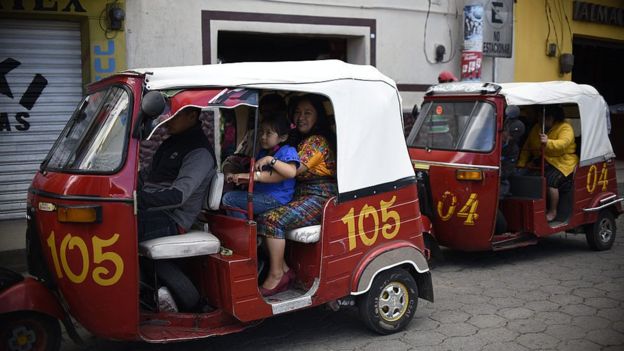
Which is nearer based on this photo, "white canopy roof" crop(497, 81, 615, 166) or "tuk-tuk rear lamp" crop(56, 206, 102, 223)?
"tuk-tuk rear lamp" crop(56, 206, 102, 223)

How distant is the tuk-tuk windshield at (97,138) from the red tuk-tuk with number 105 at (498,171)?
142 inches

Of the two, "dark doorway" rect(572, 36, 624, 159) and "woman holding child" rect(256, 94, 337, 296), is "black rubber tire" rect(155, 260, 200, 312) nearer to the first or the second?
"woman holding child" rect(256, 94, 337, 296)

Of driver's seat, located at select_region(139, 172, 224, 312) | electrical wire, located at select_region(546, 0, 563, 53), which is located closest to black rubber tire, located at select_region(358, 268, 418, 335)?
driver's seat, located at select_region(139, 172, 224, 312)

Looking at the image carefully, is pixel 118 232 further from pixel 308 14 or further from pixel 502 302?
pixel 308 14

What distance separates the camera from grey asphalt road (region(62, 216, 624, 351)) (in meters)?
5.04

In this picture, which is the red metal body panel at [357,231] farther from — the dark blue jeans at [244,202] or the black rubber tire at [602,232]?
the black rubber tire at [602,232]

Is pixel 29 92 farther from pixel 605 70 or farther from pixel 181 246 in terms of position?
pixel 605 70

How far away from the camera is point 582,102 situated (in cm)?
794

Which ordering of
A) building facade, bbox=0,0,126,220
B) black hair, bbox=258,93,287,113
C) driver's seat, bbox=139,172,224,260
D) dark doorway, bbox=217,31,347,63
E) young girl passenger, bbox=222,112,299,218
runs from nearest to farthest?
1. driver's seat, bbox=139,172,224,260
2. young girl passenger, bbox=222,112,299,218
3. black hair, bbox=258,93,287,113
4. building facade, bbox=0,0,126,220
5. dark doorway, bbox=217,31,347,63

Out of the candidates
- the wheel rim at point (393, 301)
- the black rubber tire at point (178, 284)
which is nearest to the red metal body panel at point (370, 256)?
the wheel rim at point (393, 301)

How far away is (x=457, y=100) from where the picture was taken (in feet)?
24.7

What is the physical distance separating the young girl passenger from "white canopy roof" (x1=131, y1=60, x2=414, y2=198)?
0.39 m

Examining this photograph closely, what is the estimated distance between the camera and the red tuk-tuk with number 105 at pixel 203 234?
13.3ft

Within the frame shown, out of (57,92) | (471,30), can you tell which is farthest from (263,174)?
(471,30)
